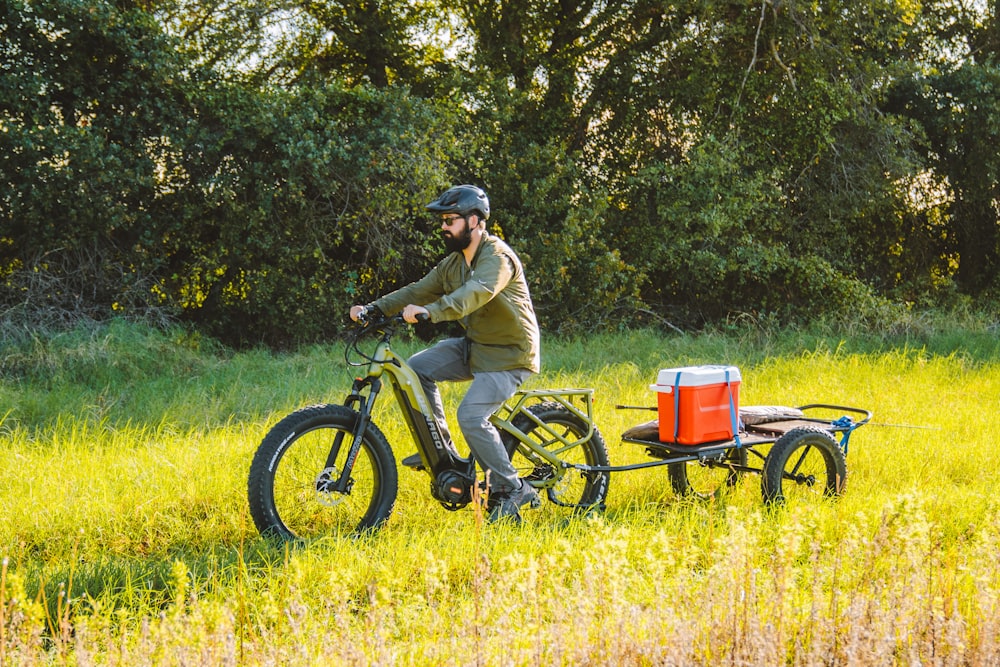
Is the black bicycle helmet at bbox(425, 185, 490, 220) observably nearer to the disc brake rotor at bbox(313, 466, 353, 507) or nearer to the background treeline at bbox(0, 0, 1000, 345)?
the disc brake rotor at bbox(313, 466, 353, 507)

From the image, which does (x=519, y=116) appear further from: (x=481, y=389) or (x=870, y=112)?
(x=481, y=389)

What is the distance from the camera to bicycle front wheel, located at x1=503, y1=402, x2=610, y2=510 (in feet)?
18.3

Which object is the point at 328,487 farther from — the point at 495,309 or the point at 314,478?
the point at 495,309

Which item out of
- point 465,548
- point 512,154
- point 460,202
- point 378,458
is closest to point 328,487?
point 378,458

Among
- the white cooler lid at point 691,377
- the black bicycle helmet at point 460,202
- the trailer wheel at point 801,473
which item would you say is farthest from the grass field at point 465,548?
the black bicycle helmet at point 460,202

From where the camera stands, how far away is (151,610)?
3.99 m

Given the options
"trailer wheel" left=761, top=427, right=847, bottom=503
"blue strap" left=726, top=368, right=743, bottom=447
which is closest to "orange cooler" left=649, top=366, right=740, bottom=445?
"blue strap" left=726, top=368, right=743, bottom=447

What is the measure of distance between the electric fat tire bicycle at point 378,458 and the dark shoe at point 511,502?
0.13 meters

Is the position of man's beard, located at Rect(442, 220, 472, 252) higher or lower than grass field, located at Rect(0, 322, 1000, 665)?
higher

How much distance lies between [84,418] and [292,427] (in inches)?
146

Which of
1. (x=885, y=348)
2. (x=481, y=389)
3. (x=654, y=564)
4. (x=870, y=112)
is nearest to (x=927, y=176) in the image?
(x=870, y=112)

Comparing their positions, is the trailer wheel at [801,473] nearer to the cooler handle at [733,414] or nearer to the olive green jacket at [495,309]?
the cooler handle at [733,414]

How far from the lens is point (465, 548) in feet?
15.9

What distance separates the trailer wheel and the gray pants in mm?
1416
